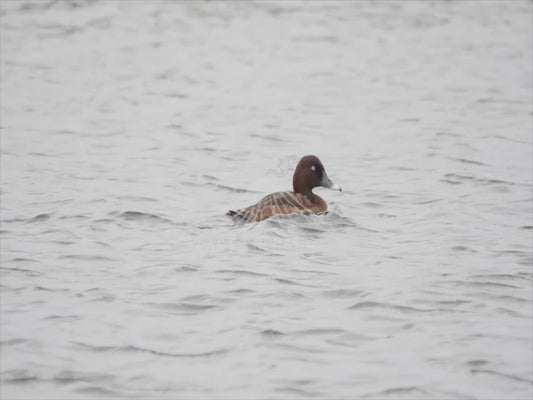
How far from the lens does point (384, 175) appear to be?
14.4 meters

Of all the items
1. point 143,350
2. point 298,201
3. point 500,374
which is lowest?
point 500,374

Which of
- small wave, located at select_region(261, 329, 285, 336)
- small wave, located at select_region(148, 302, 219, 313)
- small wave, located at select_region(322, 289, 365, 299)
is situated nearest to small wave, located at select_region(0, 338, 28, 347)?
small wave, located at select_region(148, 302, 219, 313)

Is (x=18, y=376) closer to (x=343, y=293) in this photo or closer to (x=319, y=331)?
(x=319, y=331)

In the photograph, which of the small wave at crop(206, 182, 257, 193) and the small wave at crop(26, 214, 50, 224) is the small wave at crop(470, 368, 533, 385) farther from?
the small wave at crop(206, 182, 257, 193)

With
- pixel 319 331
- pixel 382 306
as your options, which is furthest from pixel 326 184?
pixel 319 331

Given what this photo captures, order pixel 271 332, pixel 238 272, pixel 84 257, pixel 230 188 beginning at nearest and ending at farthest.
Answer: pixel 271 332 → pixel 238 272 → pixel 84 257 → pixel 230 188

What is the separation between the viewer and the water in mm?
7594

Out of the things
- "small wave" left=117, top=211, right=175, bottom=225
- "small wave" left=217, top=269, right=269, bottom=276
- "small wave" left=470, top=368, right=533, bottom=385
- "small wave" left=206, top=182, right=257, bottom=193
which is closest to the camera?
"small wave" left=470, top=368, right=533, bottom=385

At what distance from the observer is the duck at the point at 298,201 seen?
11.3 meters

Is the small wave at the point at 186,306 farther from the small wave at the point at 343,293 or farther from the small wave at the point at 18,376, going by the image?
the small wave at the point at 18,376

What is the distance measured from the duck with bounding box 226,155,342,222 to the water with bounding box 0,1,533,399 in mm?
157

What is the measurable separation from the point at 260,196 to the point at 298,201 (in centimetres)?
168

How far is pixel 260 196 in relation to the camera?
1326 centimetres

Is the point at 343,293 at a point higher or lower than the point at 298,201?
lower
